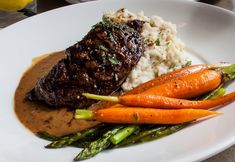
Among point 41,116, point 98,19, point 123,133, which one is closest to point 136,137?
point 123,133

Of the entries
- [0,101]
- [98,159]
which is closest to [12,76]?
[0,101]

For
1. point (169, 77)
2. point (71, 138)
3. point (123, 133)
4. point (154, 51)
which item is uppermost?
point (154, 51)

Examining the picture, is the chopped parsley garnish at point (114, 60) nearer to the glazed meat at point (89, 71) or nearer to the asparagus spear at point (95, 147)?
the glazed meat at point (89, 71)

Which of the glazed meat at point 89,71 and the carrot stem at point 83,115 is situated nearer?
the carrot stem at point 83,115

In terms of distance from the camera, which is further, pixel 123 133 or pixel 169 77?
pixel 169 77

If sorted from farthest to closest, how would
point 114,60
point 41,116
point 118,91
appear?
1. point 118,91
2. point 114,60
3. point 41,116

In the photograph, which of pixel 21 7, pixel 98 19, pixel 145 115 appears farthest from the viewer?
pixel 21 7

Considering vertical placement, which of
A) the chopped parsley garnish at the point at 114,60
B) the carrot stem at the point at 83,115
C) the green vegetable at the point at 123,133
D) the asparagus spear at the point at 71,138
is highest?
the chopped parsley garnish at the point at 114,60

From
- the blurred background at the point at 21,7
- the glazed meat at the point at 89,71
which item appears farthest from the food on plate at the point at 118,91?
the blurred background at the point at 21,7

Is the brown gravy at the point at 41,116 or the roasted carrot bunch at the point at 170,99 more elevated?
the roasted carrot bunch at the point at 170,99

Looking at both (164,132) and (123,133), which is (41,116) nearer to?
(123,133)
